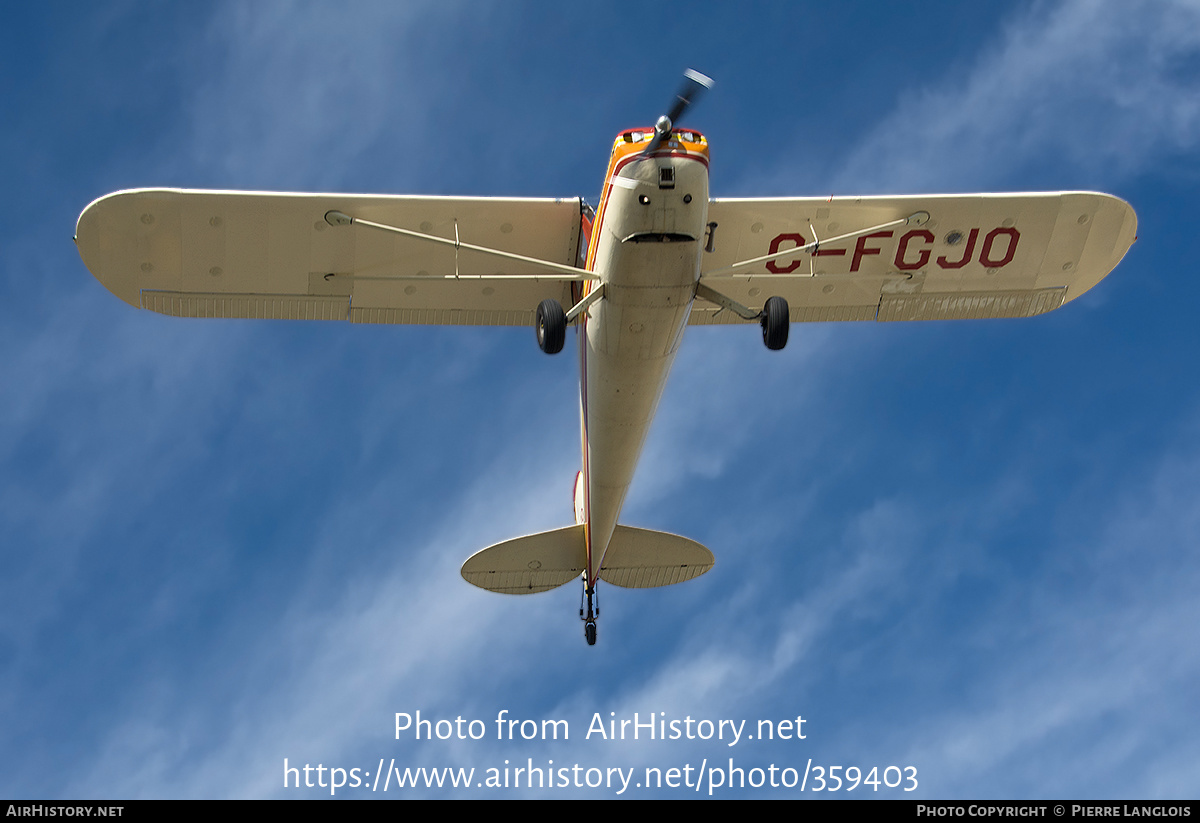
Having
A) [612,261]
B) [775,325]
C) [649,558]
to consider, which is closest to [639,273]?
[612,261]

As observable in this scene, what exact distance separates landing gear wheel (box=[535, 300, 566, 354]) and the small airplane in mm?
39

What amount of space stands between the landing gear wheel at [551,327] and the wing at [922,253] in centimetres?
334

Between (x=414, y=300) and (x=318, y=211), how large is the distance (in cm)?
241

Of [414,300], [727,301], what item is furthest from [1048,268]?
[414,300]

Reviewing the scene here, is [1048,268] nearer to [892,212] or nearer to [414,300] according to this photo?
[892,212]

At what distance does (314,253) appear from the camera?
Result: 17.8 meters

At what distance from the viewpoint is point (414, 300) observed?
19.0 m

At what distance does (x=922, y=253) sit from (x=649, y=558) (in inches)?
293

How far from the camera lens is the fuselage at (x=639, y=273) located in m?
14.4

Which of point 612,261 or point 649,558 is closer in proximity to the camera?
point 612,261

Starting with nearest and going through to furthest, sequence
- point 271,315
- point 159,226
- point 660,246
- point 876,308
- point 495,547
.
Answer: point 660,246
point 159,226
point 271,315
point 876,308
point 495,547

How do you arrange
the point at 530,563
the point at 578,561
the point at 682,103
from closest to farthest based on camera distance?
the point at 682,103 < the point at 530,563 < the point at 578,561

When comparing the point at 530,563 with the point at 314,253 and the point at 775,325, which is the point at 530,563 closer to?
the point at 314,253

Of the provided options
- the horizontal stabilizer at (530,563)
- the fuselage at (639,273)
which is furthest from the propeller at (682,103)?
the horizontal stabilizer at (530,563)
